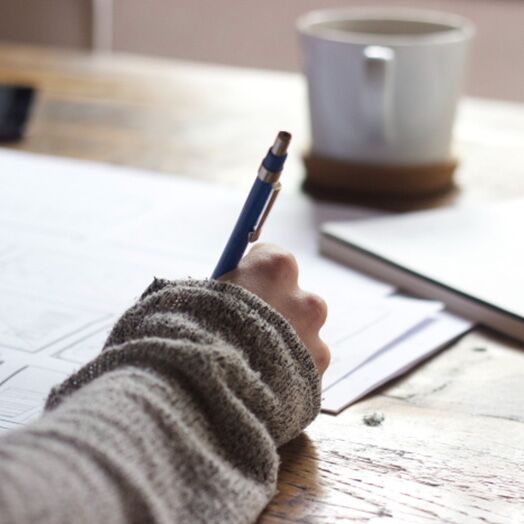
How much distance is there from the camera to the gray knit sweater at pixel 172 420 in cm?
34

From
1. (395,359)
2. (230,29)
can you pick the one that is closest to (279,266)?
(395,359)

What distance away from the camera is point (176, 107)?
3.90ft

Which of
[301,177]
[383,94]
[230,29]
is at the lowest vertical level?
[230,29]

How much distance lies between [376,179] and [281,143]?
435mm

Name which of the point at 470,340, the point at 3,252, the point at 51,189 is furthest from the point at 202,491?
the point at 51,189

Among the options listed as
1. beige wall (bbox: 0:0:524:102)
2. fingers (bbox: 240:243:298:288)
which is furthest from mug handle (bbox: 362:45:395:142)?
beige wall (bbox: 0:0:524:102)

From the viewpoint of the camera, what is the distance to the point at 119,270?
691 millimetres

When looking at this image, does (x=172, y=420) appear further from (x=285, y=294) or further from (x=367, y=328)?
(x=367, y=328)

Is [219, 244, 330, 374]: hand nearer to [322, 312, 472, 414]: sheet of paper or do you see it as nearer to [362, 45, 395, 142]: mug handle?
[322, 312, 472, 414]: sheet of paper

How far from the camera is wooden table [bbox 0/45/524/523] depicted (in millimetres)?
441

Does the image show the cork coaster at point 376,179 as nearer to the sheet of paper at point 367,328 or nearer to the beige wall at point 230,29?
the sheet of paper at point 367,328

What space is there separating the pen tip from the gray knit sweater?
0.07 metres

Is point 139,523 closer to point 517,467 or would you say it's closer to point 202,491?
point 202,491

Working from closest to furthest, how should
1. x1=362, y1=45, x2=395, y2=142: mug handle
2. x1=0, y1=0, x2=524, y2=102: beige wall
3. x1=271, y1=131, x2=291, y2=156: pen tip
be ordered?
x1=271, y1=131, x2=291, y2=156: pen tip → x1=362, y1=45, x2=395, y2=142: mug handle → x1=0, y1=0, x2=524, y2=102: beige wall
